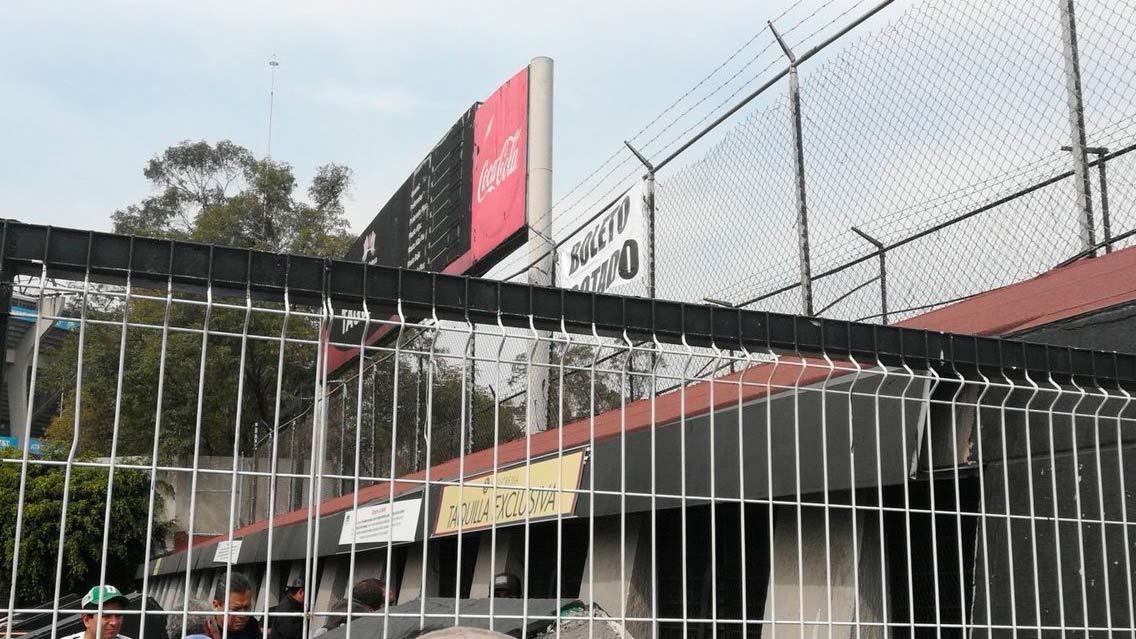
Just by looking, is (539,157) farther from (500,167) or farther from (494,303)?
(494,303)

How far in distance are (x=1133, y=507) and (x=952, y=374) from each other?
98 centimetres

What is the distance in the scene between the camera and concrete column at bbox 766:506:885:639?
5949 millimetres

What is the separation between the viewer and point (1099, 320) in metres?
5.63

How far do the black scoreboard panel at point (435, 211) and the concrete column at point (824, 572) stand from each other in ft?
33.0

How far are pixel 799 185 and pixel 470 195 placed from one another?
9410 millimetres

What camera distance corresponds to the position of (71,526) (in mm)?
27188

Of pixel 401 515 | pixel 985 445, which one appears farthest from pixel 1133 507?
pixel 401 515

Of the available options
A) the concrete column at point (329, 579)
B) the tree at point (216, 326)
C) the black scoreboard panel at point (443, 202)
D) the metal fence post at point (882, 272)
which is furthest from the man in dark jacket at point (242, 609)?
the tree at point (216, 326)

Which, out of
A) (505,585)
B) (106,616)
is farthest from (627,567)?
(106,616)

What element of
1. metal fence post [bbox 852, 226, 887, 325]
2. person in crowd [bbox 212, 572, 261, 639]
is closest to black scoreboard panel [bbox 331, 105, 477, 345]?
metal fence post [bbox 852, 226, 887, 325]

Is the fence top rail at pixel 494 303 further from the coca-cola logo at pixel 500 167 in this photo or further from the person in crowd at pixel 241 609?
the coca-cola logo at pixel 500 167

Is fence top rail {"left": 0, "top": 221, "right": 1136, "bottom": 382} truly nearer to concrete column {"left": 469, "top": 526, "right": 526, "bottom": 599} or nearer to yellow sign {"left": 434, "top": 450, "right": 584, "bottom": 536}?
yellow sign {"left": 434, "top": 450, "right": 584, "bottom": 536}

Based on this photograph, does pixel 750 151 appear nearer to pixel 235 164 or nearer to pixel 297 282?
pixel 297 282

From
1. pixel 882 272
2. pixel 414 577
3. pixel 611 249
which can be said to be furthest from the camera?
pixel 414 577
